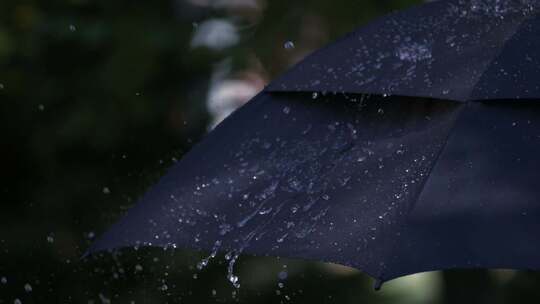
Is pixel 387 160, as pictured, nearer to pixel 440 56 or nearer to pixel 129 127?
pixel 440 56

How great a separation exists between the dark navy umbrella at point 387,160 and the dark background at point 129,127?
2020 mm

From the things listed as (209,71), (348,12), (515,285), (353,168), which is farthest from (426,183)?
(515,285)

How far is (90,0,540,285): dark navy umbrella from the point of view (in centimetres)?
211

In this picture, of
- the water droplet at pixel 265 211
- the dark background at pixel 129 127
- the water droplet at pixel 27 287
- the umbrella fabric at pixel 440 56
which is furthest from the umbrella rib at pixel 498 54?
the water droplet at pixel 27 287

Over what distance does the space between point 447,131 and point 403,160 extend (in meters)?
0.11

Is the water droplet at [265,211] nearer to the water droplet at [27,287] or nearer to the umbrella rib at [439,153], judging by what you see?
the umbrella rib at [439,153]

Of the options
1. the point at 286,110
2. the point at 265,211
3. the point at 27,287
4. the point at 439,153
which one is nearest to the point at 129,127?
the point at 27,287

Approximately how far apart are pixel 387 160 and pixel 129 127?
304 cm

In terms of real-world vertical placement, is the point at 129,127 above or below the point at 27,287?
above

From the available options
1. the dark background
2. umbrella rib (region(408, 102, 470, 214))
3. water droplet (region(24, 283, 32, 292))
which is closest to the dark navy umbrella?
umbrella rib (region(408, 102, 470, 214))

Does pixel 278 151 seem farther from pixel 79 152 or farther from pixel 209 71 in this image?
pixel 79 152

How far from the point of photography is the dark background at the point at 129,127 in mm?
4871

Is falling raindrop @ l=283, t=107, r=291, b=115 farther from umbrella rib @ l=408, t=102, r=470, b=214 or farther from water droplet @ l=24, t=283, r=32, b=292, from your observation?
water droplet @ l=24, t=283, r=32, b=292

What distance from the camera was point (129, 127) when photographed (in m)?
5.24
